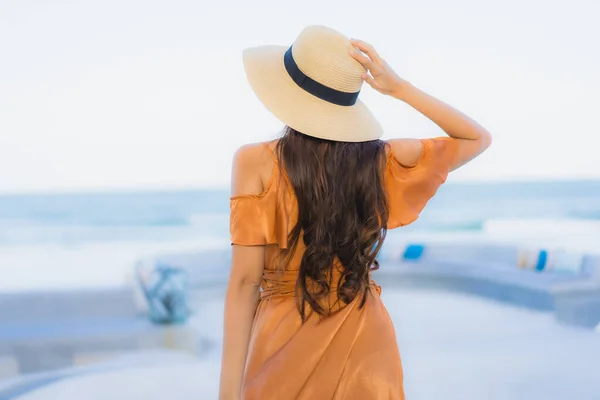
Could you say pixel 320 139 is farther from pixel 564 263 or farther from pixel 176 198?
pixel 176 198

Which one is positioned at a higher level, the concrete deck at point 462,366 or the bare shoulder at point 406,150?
the bare shoulder at point 406,150

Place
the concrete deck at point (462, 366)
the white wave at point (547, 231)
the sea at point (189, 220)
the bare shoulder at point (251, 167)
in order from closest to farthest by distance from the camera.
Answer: the bare shoulder at point (251, 167), the concrete deck at point (462, 366), the white wave at point (547, 231), the sea at point (189, 220)

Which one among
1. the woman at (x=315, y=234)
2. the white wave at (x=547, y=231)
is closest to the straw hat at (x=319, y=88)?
the woman at (x=315, y=234)

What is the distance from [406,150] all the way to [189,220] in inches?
567

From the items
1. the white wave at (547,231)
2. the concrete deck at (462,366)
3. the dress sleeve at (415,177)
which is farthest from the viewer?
the white wave at (547,231)

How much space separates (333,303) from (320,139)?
10.6 inches

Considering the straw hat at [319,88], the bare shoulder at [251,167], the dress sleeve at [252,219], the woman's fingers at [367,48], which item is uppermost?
the woman's fingers at [367,48]

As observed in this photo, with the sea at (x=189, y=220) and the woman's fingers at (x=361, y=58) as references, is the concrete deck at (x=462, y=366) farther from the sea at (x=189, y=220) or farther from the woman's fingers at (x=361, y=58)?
the sea at (x=189, y=220)

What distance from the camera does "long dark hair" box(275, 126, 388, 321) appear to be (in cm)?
110

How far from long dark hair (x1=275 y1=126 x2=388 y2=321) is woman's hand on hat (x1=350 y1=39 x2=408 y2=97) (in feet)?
0.30

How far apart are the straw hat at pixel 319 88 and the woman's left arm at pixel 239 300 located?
11 cm

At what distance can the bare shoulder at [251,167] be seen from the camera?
110 centimetres

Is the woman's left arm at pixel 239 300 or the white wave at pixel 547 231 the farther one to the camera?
the white wave at pixel 547 231

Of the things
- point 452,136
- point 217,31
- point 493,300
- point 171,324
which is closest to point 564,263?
point 493,300
